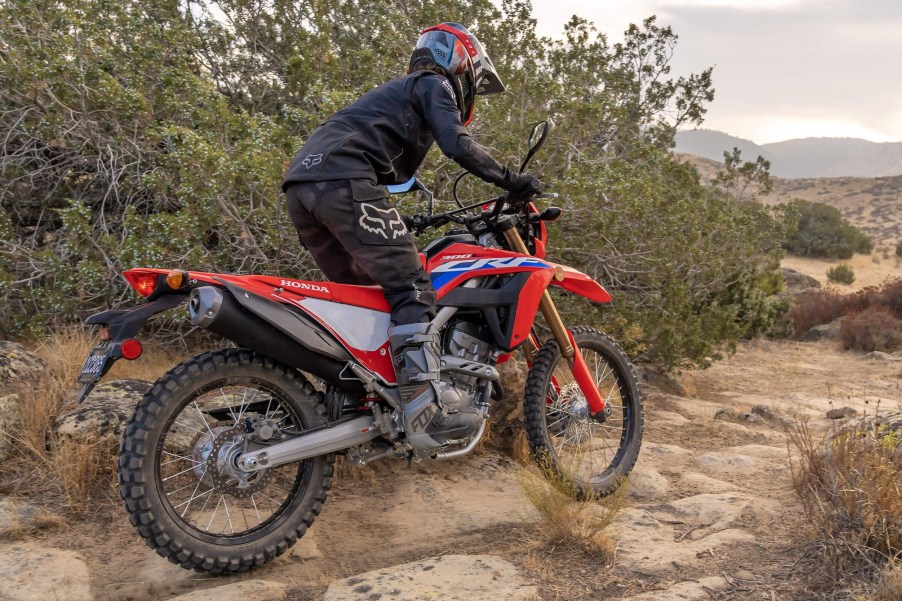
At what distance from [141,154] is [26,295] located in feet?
5.21

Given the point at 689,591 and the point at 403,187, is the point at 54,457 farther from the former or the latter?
the point at 689,591

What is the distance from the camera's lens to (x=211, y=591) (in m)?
3.01

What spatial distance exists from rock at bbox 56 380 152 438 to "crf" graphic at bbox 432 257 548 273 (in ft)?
6.46

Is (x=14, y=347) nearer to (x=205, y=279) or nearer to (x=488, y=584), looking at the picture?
(x=205, y=279)

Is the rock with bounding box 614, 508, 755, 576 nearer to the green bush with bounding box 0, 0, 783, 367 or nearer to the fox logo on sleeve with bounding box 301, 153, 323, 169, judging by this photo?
the fox logo on sleeve with bounding box 301, 153, 323, 169

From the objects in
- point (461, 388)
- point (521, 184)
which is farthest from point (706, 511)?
point (521, 184)

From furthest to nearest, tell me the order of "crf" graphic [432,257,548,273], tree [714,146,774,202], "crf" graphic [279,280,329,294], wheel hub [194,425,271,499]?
tree [714,146,774,202] < "crf" graphic [432,257,548,273] < "crf" graphic [279,280,329,294] < wheel hub [194,425,271,499]

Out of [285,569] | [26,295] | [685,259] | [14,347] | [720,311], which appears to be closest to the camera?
[285,569]

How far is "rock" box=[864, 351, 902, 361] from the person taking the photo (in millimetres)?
10432

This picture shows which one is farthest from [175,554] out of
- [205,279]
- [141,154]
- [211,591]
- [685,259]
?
[685,259]

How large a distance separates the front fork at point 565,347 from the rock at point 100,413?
2.34m

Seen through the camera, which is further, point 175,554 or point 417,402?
point 417,402

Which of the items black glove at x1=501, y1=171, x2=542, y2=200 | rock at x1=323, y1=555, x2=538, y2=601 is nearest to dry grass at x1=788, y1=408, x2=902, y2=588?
rock at x1=323, y1=555, x2=538, y2=601

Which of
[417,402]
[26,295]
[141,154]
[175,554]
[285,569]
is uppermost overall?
[141,154]
